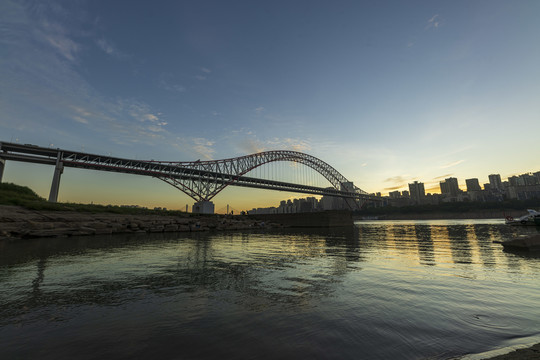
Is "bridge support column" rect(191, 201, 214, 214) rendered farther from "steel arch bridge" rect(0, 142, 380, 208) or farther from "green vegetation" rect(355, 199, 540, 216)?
"green vegetation" rect(355, 199, 540, 216)

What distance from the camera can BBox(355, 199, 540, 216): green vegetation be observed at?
90875 mm

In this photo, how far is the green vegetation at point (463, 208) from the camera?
90875mm

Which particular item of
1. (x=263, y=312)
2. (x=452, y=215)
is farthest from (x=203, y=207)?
(x=452, y=215)

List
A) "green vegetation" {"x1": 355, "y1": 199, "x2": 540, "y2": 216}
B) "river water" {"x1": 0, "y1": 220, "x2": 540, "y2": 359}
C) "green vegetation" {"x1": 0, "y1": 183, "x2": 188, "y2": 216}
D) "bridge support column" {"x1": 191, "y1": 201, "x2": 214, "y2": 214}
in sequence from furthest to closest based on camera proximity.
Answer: "green vegetation" {"x1": 355, "y1": 199, "x2": 540, "y2": 216}, "bridge support column" {"x1": 191, "y1": 201, "x2": 214, "y2": 214}, "green vegetation" {"x1": 0, "y1": 183, "x2": 188, "y2": 216}, "river water" {"x1": 0, "y1": 220, "x2": 540, "y2": 359}

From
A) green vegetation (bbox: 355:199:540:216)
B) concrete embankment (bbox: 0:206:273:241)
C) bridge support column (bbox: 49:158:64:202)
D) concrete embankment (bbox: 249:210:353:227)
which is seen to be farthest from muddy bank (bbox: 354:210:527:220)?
bridge support column (bbox: 49:158:64:202)

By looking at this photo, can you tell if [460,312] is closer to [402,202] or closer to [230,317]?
[230,317]

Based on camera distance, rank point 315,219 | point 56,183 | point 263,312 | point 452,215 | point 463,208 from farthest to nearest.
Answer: point 452,215
point 463,208
point 315,219
point 56,183
point 263,312

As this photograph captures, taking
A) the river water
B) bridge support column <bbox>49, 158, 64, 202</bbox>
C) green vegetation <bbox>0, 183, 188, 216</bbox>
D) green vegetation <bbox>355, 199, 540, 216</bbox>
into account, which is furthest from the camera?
green vegetation <bbox>355, 199, 540, 216</bbox>

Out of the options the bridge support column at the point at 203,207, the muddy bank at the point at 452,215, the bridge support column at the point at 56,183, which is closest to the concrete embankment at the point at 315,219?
the bridge support column at the point at 203,207

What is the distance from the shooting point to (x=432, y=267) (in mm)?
6695

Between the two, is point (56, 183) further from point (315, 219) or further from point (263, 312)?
point (263, 312)

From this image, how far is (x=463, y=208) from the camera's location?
322 ft

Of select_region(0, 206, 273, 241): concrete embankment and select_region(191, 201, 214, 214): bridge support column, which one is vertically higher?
select_region(191, 201, 214, 214): bridge support column

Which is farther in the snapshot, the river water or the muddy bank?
the muddy bank
